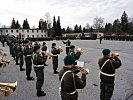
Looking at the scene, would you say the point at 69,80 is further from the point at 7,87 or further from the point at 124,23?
the point at 124,23

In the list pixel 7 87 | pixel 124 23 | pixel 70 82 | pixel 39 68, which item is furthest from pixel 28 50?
pixel 124 23

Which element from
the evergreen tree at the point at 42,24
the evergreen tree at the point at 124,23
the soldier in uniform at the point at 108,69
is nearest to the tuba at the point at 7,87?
the soldier in uniform at the point at 108,69

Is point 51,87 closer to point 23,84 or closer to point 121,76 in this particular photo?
point 23,84

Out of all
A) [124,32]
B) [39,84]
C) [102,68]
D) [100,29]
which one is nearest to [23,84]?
[39,84]

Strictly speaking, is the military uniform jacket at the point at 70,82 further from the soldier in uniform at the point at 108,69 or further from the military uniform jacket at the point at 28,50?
the military uniform jacket at the point at 28,50

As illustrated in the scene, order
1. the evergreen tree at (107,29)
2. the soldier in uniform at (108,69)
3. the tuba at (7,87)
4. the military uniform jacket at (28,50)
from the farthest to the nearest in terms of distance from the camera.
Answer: the evergreen tree at (107,29) → the military uniform jacket at (28,50) → the soldier in uniform at (108,69) → the tuba at (7,87)

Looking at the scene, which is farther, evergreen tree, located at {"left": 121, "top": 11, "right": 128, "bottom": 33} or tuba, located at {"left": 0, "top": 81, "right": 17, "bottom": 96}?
evergreen tree, located at {"left": 121, "top": 11, "right": 128, "bottom": 33}

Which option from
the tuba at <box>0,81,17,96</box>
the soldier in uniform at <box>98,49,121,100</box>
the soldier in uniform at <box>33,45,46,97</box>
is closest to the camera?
the tuba at <box>0,81,17,96</box>

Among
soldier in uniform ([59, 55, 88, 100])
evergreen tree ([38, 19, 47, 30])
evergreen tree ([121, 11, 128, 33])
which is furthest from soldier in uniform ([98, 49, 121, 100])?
evergreen tree ([38, 19, 47, 30])

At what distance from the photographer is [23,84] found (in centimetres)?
1218

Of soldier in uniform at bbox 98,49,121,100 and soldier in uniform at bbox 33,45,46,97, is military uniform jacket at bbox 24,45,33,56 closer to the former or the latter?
soldier in uniform at bbox 33,45,46,97

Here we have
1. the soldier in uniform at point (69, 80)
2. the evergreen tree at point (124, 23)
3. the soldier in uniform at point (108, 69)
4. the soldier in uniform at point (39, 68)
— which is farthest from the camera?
the evergreen tree at point (124, 23)

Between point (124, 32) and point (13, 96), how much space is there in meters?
108

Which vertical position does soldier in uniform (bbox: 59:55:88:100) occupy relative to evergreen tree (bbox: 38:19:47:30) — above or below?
below
